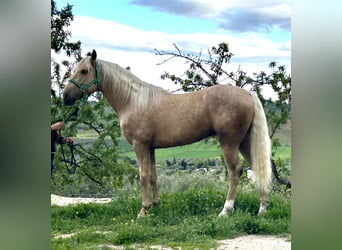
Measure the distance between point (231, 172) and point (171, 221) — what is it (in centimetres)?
52

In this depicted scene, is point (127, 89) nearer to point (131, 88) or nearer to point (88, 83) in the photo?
point (131, 88)

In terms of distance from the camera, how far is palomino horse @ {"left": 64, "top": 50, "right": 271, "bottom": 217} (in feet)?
10.5

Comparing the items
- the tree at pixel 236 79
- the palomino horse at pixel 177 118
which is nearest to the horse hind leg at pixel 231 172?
the palomino horse at pixel 177 118

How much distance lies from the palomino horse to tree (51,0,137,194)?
0.07m

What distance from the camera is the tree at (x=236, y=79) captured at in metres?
3.22

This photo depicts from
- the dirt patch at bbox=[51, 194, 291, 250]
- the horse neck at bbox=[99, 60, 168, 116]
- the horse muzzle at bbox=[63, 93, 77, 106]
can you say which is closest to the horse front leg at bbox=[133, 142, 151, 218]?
the horse neck at bbox=[99, 60, 168, 116]

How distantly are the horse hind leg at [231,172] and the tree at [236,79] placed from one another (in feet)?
0.84

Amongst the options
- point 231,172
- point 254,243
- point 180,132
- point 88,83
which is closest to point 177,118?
point 180,132

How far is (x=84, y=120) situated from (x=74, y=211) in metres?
0.62

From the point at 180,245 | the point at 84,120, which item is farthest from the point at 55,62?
the point at 180,245

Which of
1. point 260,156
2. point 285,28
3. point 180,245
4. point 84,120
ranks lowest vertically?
point 180,245

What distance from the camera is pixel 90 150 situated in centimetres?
333
